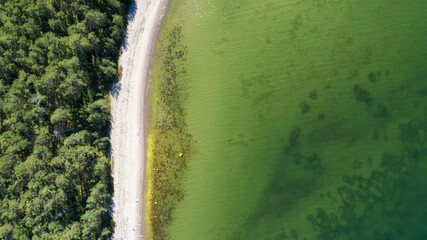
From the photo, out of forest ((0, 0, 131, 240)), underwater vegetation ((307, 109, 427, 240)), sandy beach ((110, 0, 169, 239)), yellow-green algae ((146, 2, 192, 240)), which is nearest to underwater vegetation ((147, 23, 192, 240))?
yellow-green algae ((146, 2, 192, 240))

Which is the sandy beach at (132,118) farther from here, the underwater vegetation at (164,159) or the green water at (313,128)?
the green water at (313,128)

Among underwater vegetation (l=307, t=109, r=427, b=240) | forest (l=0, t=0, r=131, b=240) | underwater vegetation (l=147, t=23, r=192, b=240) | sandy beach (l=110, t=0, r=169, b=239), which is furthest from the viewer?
underwater vegetation (l=147, t=23, r=192, b=240)

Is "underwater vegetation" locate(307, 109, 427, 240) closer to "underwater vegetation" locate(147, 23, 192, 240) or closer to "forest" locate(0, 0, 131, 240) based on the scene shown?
"underwater vegetation" locate(147, 23, 192, 240)

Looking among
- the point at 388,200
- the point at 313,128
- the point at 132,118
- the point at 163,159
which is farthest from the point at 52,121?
the point at 388,200

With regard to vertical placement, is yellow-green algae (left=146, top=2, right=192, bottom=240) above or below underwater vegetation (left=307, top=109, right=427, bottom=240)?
below

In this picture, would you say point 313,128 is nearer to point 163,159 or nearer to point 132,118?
point 163,159

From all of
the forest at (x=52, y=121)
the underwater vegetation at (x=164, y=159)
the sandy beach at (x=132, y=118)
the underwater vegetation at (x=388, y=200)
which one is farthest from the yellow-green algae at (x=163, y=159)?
the underwater vegetation at (x=388, y=200)
